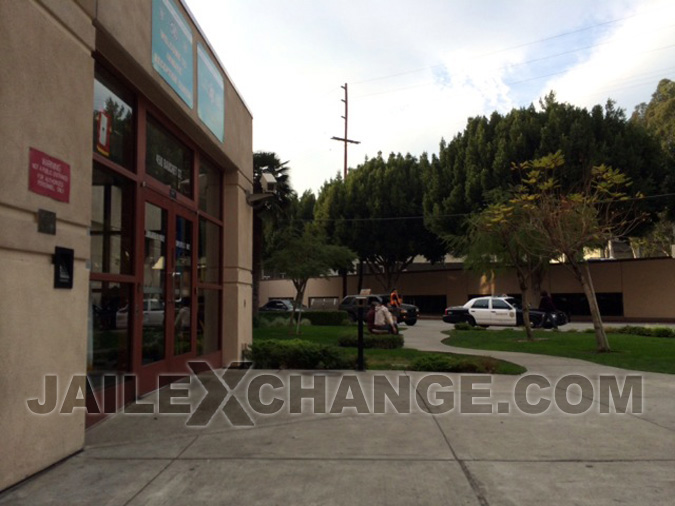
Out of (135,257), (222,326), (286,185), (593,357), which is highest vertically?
(286,185)

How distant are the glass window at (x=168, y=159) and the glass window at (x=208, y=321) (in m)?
1.83

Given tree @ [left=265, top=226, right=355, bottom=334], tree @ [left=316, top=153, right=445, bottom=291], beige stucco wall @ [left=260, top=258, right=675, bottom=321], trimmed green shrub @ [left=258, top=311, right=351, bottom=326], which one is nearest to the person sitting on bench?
tree @ [left=265, top=226, right=355, bottom=334]

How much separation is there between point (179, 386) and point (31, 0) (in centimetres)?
512

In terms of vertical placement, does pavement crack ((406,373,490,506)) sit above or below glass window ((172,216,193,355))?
below

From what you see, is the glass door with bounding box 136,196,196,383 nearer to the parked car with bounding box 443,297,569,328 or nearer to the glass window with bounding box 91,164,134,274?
the glass window with bounding box 91,164,134,274

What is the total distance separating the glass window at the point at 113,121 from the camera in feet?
20.1

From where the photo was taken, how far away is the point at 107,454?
5.00 m

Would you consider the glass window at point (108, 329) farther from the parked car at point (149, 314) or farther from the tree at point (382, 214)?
the tree at point (382, 214)

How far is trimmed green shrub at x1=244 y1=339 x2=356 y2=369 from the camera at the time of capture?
32.9 ft

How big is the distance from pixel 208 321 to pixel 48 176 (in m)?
5.56

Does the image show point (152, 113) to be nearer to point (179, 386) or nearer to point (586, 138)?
point (179, 386)

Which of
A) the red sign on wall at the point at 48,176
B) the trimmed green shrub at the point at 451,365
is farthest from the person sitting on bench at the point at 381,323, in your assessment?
the red sign on wall at the point at 48,176

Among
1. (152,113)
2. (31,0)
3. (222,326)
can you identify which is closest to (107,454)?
(31,0)

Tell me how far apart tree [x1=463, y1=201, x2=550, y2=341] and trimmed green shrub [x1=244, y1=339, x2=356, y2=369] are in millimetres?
8002
